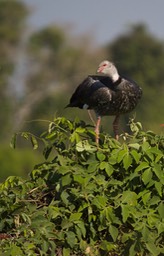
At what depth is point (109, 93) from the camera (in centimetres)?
655

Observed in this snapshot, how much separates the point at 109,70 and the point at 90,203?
7.49ft

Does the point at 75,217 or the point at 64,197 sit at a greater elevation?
the point at 64,197

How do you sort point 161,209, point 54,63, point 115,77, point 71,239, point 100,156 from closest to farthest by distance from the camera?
point 71,239, point 161,209, point 100,156, point 115,77, point 54,63

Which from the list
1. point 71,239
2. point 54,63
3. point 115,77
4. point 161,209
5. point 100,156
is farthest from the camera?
point 54,63

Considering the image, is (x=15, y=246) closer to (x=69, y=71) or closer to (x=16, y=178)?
(x=16, y=178)

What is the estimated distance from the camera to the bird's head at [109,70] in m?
6.53

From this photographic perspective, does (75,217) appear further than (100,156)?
No

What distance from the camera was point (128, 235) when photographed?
441 centimetres

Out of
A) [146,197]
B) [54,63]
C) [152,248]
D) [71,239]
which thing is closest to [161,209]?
[146,197]

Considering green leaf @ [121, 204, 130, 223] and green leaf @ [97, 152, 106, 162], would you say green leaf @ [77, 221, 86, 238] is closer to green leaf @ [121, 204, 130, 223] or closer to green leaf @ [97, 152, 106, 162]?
green leaf @ [121, 204, 130, 223]

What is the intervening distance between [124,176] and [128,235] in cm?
32

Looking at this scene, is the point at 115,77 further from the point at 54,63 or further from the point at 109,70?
the point at 54,63

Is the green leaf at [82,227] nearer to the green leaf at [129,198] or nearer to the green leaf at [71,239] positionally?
the green leaf at [71,239]

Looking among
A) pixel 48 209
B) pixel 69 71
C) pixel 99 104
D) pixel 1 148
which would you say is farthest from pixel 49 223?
pixel 69 71
